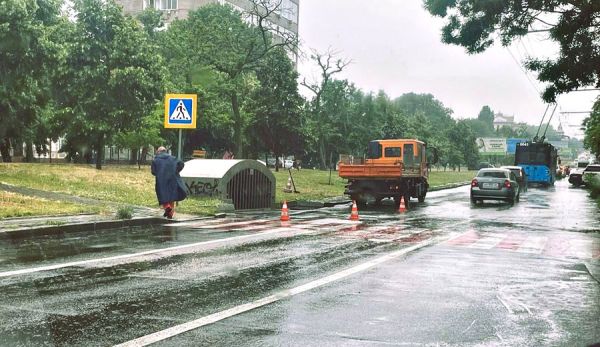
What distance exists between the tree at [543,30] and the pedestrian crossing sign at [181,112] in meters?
6.52

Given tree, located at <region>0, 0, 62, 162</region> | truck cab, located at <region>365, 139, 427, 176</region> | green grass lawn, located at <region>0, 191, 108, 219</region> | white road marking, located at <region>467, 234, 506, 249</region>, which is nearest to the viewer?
white road marking, located at <region>467, 234, 506, 249</region>

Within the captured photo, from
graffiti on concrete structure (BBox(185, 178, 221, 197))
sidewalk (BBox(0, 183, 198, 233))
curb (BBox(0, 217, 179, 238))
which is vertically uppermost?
graffiti on concrete structure (BBox(185, 178, 221, 197))

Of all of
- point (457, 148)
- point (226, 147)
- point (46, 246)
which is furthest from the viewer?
point (457, 148)

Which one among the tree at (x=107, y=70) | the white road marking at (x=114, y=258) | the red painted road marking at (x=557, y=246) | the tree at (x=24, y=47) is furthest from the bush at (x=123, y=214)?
the tree at (x=107, y=70)

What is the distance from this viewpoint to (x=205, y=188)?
766 inches

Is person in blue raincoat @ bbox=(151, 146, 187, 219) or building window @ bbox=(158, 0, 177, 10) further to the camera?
building window @ bbox=(158, 0, 177, 10)

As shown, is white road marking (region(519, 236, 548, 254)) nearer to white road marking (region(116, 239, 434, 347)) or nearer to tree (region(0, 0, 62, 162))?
white road marking (region(116, 239, 434, 347))

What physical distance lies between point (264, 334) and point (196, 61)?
118 ft

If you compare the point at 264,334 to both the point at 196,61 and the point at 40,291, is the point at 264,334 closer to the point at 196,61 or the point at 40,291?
the point at 40,291

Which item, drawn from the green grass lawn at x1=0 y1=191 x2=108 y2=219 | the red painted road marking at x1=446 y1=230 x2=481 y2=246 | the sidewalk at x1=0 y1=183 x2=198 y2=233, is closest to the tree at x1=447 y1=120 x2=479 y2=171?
the sidewalk at x1=0 y1=183 x2=198 y2=233

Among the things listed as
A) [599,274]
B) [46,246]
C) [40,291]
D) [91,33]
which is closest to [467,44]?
[599,274]

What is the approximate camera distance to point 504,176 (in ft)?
90.2

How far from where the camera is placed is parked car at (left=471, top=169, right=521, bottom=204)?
2666 cm

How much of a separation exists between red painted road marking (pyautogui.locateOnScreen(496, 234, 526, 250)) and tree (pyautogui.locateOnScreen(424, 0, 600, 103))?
3647 mm
